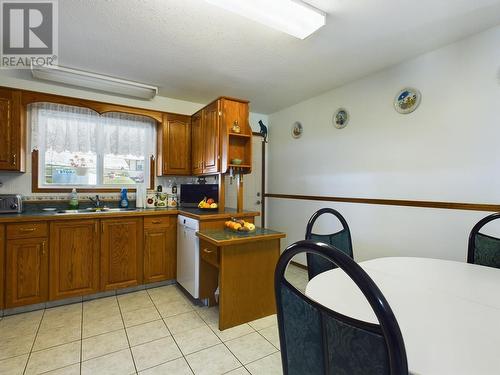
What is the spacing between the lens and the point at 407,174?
8.16 ft

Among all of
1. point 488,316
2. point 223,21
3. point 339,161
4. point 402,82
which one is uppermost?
point 223,21

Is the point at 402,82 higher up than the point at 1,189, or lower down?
higher up

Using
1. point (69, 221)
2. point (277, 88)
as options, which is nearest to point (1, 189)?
point (69, 221)

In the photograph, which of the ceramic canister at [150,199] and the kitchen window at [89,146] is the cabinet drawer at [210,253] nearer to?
the ceramic canister at [150,199]

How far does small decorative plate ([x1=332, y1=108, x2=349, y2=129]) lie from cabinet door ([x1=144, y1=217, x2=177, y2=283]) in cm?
239

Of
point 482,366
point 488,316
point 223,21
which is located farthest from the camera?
point 223,21

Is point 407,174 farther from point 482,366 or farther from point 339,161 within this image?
point 482,366

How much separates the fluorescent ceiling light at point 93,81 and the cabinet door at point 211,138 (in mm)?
759

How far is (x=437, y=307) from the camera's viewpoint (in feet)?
3.01

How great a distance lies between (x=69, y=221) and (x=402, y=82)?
366cm

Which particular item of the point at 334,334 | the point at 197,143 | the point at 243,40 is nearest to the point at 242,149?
the point at 197,143

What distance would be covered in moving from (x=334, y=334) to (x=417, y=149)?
8.02ft

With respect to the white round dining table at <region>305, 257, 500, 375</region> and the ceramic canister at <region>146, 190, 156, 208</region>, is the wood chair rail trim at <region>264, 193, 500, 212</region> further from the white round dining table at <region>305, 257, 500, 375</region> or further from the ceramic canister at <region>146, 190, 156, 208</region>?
the ceramic canister at <region>146, 190, 156, 208</region>
